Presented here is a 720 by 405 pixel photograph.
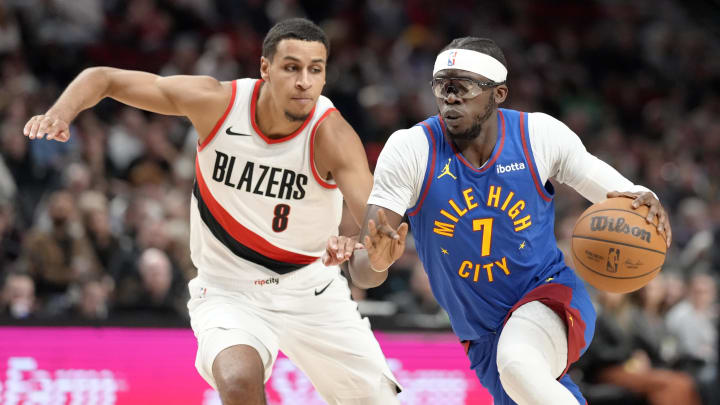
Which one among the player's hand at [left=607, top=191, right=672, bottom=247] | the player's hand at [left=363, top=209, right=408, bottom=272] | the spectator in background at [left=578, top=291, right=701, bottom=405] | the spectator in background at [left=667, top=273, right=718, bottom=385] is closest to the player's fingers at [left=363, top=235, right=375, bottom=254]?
the player's hand at [left=363, top=209, right=408, bottom=272]

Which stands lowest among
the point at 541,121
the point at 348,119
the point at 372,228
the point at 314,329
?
the point at 314,329

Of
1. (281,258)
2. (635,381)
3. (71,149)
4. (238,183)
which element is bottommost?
(635,381)

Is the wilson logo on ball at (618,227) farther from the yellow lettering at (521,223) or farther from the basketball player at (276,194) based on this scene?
the basketball player at (276,194)

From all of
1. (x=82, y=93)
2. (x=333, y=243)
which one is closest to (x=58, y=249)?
(x=82, y=93)

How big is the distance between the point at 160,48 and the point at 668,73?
817 centimetres

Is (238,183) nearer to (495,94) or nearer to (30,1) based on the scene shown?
(495,94)

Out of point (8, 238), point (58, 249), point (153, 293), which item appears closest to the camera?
point (153, 293)

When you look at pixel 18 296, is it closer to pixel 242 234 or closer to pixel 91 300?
pixel 91 300

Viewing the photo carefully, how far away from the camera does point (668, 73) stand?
15.6 meters

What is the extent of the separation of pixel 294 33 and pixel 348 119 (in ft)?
23.6

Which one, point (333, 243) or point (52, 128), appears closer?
point (333, 243)

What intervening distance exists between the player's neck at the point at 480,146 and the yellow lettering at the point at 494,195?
15 centimetres

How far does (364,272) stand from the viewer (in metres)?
4.67

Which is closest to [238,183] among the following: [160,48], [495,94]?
[495,94]
